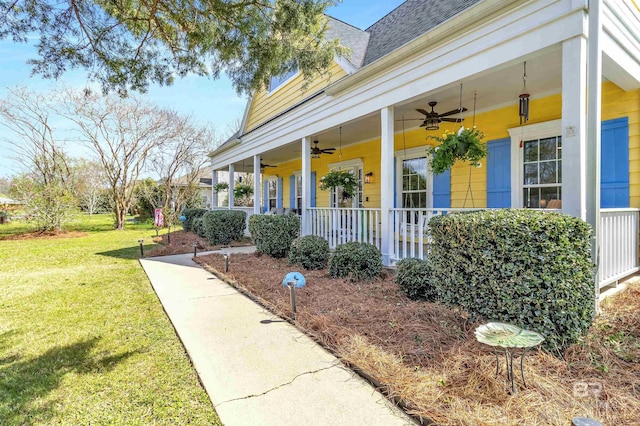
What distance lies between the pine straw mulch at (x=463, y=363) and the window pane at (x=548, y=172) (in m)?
2.05

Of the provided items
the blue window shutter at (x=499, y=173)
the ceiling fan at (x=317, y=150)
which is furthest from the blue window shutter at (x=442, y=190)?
the ceiling fan at (x=317, y=150)

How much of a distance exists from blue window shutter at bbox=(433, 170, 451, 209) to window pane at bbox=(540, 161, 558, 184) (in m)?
1.68

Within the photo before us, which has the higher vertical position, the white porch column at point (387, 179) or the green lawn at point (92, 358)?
the white porch column at point (387, 179)

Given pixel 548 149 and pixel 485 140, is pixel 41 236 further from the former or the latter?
pixel 548 149

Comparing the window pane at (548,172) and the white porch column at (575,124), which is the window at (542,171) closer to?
the window pane at (548,172)

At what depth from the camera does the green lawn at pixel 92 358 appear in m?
2.25

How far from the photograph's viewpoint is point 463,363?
2588mm

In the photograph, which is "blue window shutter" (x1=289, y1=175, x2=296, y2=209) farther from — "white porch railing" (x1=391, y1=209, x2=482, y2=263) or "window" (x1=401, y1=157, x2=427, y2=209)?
"white porch railing" (x1=391, y1=209, x2=482, y2=263)

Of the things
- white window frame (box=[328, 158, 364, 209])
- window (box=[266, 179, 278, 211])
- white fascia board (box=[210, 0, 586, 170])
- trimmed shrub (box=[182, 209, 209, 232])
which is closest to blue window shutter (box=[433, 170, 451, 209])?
white fascia board (box=[210, 0, 586, 170])

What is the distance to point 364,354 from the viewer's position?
9.26ft

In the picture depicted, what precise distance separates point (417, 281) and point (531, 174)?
3492mm

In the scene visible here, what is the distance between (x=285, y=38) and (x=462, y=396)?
451cm

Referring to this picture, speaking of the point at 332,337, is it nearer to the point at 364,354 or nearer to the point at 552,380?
the point at 364,354

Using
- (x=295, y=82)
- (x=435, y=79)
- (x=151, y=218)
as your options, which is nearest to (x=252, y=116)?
(x=295, y=82)
